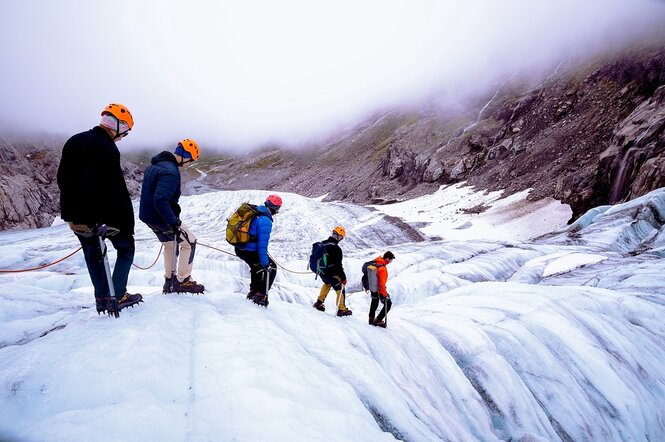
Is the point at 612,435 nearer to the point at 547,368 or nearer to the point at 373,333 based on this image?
the point at 547,368

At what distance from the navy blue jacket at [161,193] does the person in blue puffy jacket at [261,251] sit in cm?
141

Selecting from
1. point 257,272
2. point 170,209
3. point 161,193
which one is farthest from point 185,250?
point 257,272

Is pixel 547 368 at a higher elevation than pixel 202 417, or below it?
below

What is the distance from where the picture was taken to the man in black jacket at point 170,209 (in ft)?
18.9

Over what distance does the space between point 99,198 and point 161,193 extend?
960 mm

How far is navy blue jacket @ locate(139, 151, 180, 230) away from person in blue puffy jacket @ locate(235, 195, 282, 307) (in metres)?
1.41

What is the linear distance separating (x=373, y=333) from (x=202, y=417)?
4.63m

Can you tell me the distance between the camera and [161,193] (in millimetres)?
5730

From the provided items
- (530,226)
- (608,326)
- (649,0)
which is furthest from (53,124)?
(649,0)

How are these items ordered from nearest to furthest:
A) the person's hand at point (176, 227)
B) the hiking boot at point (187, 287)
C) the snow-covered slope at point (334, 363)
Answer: the snow-covered slope at point (334, 363) → the person's hand at point (176, 227) → the hiking boot at point (187, 287)

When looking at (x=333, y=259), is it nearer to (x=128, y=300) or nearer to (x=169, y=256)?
(x=169, y=256)

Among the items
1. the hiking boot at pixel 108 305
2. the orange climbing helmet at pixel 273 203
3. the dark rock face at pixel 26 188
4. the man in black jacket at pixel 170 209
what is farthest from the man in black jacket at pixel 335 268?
the dark rock face at pixel 26 188

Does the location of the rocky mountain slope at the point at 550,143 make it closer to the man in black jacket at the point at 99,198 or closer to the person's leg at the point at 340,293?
the person's leg at the point at 340,293

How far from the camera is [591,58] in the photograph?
63.4 metres
